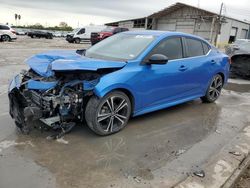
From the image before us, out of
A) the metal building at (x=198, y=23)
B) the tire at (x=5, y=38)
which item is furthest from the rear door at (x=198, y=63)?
the metal building at (x=198, y=23)

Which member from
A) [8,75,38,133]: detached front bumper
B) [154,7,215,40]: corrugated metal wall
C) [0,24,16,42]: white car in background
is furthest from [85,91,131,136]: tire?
[154,7,215,40]: corrugated metal wall

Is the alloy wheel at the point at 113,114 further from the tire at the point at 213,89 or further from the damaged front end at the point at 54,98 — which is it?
the tire at the point at 213,89

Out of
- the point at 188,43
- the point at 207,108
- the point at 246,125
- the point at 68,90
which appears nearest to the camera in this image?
the point at 68,90

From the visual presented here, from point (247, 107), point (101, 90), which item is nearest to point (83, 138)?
point (101, 90)

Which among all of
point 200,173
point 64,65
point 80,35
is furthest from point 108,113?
point 80,35

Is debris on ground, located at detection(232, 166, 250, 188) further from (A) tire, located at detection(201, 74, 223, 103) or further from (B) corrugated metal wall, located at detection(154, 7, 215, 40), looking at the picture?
(B) corrugated metal wall, located at detection(154, 7, 215, 40)

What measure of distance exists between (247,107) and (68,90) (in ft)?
14.8

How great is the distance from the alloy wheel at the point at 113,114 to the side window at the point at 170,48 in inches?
42.7

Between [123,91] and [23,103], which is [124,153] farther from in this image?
[23,103]

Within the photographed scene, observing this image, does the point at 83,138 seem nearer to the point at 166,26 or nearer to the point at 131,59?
the point at 131,59

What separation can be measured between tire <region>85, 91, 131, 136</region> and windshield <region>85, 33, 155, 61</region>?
2.40 ft

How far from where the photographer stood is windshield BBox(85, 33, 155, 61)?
15.7ft

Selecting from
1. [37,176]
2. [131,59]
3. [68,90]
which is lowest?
[37,176]

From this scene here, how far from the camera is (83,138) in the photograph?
4.24 meters
